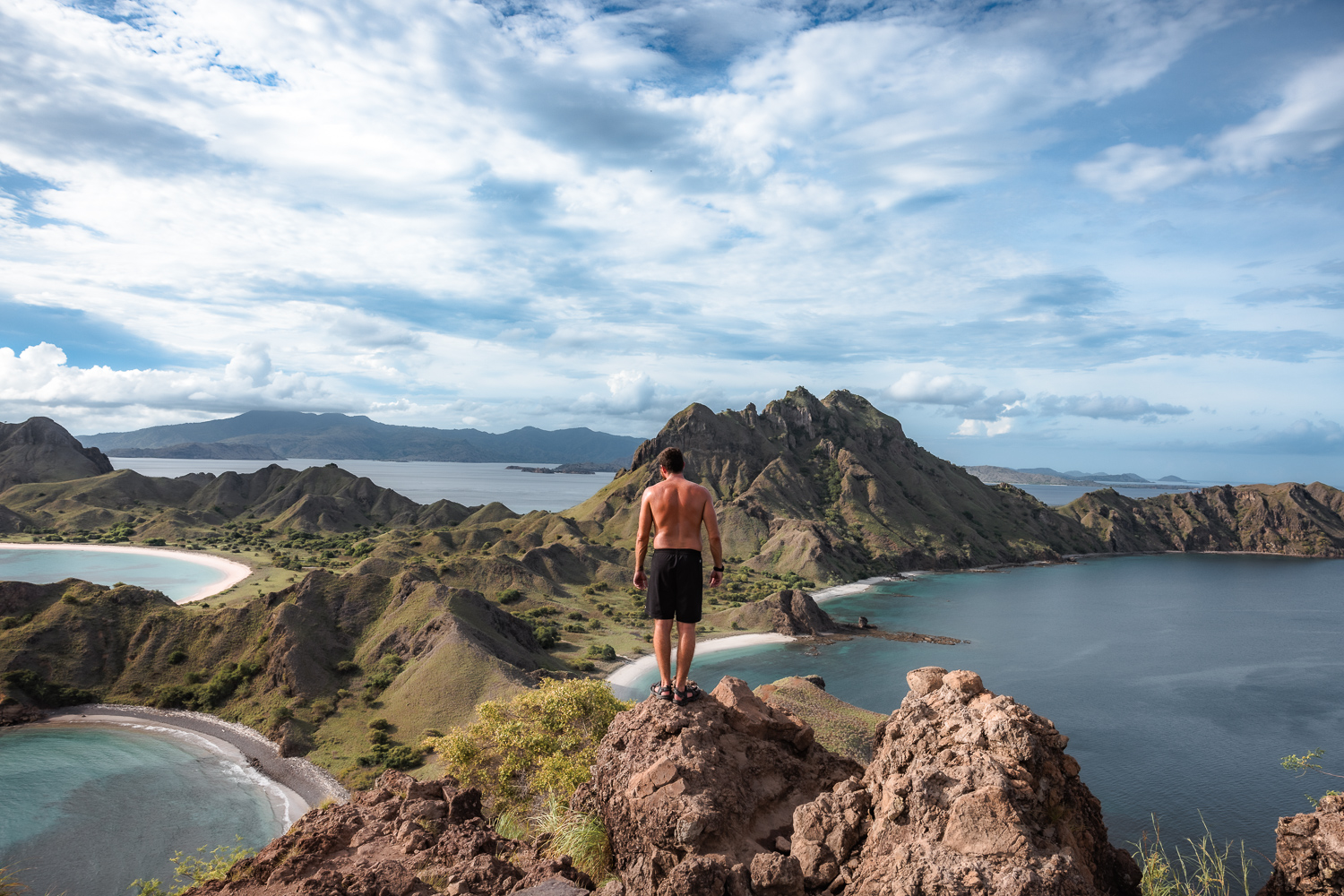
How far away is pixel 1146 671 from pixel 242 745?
319 feet

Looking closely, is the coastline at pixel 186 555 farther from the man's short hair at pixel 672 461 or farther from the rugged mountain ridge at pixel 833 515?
the man's short hair at pixel 672 461

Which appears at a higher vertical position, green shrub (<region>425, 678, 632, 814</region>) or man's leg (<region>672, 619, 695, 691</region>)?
man's leg (<region>672, 619, 695, 691</region>)

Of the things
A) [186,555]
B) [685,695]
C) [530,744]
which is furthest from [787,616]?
[186,555]

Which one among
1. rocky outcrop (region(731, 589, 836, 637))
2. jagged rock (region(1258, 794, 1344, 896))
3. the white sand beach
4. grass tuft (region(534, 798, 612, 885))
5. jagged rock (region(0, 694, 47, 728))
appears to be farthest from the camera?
rocky outcrop (region(731, 589, 836, 637))

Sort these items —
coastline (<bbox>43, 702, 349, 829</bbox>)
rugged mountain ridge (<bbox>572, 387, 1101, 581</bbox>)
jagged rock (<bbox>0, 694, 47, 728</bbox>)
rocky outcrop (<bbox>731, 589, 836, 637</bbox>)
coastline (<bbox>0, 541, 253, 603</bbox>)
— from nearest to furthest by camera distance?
coastline (<bbox>43, 702, 349, 829</bbox>) < jagged rock (<bbox>0, 694, 47, 728</bbox>) < rocky outcrop (<bbox>731, 589, 836, 637</bbox>) < coastline (<bbox>0, 541, 253, 603</bbox>) < rugged mountain ridge (<bbox>572, 387, 1101, 581</bbox>)

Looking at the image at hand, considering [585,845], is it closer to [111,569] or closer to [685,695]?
[685,695]

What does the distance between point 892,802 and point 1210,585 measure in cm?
18700

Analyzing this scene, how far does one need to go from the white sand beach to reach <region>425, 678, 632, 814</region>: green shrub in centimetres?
4405

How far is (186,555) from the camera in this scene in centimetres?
14200

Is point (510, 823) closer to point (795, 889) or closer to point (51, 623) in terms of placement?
point (795, 889)

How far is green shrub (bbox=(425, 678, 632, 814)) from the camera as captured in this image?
22250 millimetres

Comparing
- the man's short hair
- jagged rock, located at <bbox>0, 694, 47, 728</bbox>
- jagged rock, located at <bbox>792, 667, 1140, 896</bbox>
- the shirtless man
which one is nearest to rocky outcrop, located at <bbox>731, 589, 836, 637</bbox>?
jagged rock, located at <bbox>0, 694, 47, 728</bbox>

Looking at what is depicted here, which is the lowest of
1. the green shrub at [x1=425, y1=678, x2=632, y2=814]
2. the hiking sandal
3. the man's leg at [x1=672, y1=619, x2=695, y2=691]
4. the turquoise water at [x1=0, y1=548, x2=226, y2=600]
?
the turquoise water at [x1=0, y1=548, x2=226, y2=600]

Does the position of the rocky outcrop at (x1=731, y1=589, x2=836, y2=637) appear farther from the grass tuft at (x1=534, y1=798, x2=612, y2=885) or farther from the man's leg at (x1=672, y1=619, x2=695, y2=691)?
the grass tuft at (x1=534, y1=798, x2=612, y2=885)
